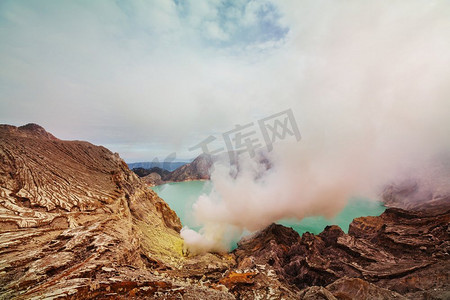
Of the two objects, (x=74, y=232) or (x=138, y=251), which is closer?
(x=74, y=232)

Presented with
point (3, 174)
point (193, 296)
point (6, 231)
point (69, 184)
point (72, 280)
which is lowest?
point (193, 296)

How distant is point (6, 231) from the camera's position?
10125 mm

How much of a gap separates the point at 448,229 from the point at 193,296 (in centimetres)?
2288

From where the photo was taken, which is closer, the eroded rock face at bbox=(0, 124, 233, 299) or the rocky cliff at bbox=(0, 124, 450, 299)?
the eroded rock face at bbox=(0, 124, 233, 299)

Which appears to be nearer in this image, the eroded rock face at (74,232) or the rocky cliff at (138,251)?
the eroded rock face at (74,232)

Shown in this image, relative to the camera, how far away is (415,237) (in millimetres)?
16578

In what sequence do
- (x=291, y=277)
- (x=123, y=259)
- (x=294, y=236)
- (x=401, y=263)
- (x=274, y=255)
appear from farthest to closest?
(x=294, y=236)
(x=274, y=255)
(x=291, y=277)
(x=401, y=263)
(x=123, y=259)

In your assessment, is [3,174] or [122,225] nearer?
[3,174]

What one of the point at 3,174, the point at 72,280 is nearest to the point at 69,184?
the point at 3,174

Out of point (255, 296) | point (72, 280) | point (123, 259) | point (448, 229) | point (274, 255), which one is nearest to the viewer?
point (72, 280)

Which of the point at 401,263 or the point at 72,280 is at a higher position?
the point at 72,280

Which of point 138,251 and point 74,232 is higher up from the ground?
point 74,232

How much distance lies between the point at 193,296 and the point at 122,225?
12.1 meters

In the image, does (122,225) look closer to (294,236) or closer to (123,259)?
(123,259)
